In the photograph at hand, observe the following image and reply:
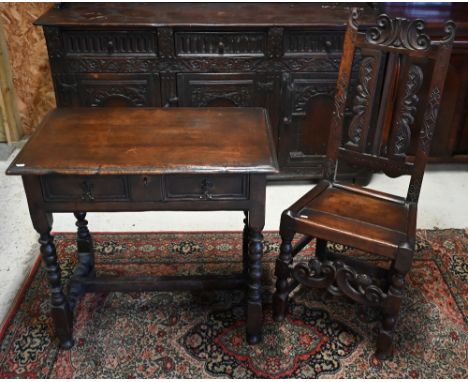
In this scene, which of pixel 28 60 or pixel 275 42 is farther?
pixel 28 60

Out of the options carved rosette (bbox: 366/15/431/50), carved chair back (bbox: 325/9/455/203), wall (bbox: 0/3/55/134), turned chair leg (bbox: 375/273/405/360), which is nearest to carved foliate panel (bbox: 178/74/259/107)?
carved chair back (bbox: 325/9/455/203)

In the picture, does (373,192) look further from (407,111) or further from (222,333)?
(222,333)

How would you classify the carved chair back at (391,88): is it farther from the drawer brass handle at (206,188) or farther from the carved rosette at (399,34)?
the drawer brass handle at (206,188)

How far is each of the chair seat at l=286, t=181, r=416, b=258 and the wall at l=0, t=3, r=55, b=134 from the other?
7.72 ft

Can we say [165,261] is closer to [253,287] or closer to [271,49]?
[253,287]

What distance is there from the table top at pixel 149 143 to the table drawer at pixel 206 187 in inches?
2.2

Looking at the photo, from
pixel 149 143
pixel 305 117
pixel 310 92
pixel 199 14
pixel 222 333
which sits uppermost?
pixel 199 14

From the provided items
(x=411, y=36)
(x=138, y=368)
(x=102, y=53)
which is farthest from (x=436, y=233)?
(x=102, y=53)

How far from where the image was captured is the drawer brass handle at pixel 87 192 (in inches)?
77.2

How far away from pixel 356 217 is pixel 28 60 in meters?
2.69

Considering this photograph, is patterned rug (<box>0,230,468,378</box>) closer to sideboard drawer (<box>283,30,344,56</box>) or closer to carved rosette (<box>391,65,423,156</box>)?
carved rosette (<box>391,65,423,156</box>)

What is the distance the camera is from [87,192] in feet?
6.48

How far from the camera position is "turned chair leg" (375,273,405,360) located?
2.12 m

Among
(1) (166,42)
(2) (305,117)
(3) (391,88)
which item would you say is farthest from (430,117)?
(1) (166,42)
